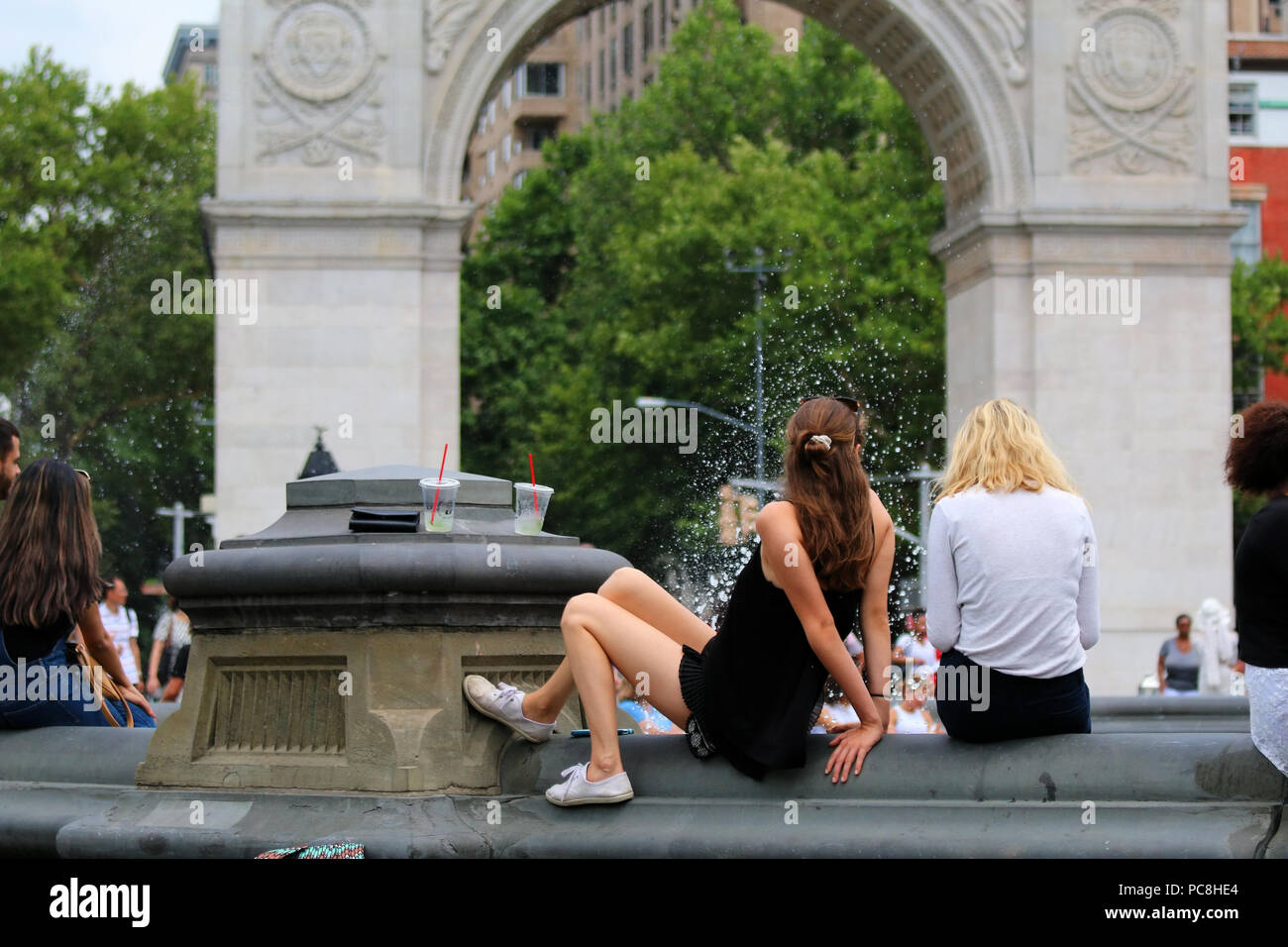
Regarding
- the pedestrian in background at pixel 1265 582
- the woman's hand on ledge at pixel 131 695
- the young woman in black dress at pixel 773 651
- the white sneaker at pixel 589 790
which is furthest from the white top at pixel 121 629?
the pedestrian in background at pixel 1265 582

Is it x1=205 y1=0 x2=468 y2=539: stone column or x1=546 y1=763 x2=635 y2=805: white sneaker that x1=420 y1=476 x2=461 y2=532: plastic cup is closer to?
x1=546 y1=763 x2=635 y2=805: white sneaker

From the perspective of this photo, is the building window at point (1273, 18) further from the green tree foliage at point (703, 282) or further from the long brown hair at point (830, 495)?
the long brown hair at point (830, 495)

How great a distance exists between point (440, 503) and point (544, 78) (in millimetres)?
97806

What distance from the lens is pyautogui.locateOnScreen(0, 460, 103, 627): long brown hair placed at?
6.44 m

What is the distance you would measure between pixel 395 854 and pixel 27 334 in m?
43.1

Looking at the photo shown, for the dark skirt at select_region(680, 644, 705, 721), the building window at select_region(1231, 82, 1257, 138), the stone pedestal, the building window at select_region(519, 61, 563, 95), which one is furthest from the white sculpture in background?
the building window at select_region(519, 61, 563, 95)

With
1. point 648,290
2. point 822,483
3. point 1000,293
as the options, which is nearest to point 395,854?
point 822,483

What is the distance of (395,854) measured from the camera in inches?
200

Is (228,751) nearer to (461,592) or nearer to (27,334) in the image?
(461,592)

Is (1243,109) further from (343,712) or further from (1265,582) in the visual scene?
(343,712)

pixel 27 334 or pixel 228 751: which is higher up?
pixel 27 334

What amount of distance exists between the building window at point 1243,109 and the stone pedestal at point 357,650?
51.4 m

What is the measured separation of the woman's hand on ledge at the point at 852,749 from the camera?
205 inches

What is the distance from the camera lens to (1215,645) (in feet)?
73.8
